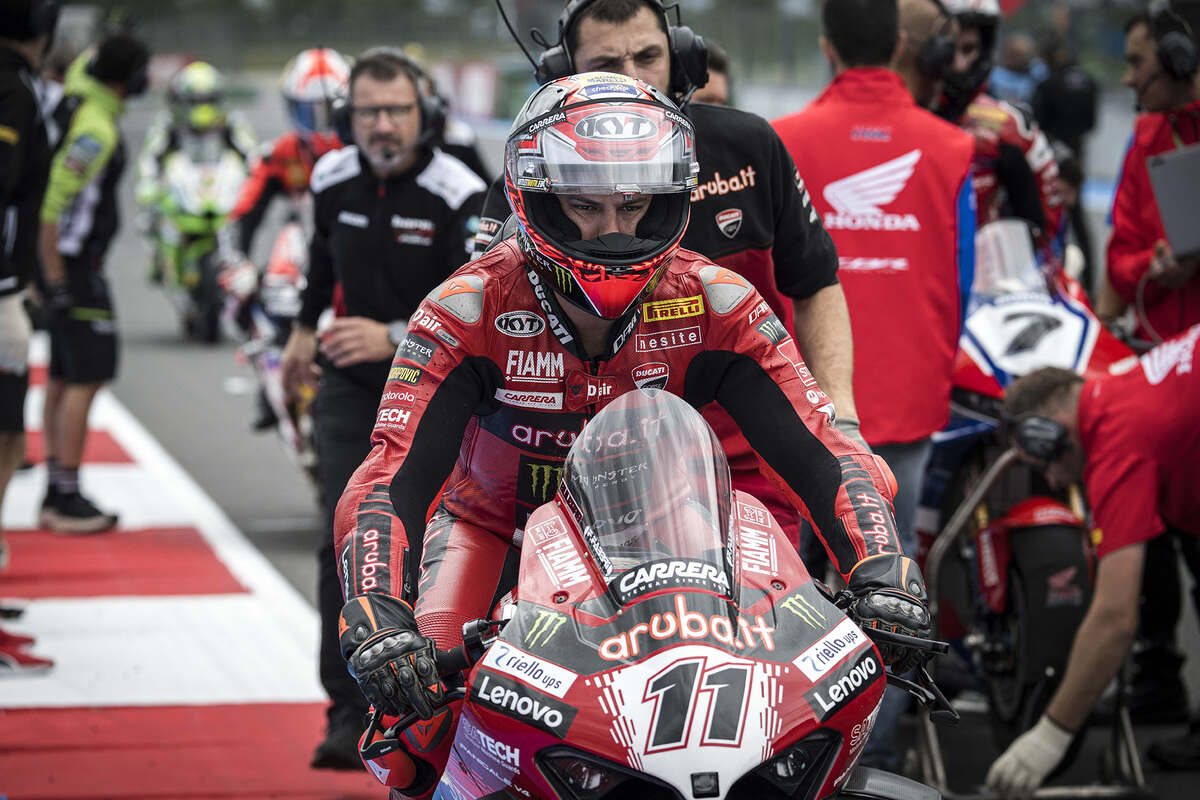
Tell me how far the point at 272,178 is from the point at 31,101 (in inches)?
102

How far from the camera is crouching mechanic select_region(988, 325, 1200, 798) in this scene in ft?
14.5

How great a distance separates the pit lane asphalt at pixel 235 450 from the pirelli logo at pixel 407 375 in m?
2.89

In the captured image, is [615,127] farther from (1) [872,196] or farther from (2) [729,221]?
(1) [872,196]

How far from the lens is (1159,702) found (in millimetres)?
5711

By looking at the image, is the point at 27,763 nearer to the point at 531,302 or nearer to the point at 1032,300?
the point at 531,302

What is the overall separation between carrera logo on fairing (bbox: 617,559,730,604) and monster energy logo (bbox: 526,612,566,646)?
0.11 meters

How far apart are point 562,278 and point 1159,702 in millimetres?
3664

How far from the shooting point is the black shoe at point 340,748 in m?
4.85

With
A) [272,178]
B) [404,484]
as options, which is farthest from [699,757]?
[272,178]

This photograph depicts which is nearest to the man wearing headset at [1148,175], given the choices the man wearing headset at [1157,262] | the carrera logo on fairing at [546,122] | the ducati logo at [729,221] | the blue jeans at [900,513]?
the man wearing headset at [1157,262]

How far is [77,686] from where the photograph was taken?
5.89m

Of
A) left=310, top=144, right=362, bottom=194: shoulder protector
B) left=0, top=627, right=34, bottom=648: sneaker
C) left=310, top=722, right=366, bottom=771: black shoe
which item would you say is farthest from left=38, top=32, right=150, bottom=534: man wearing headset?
left=310, top=722, right=366, bottom=771: black shoe

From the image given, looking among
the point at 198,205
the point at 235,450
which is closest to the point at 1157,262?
the point at 235,450

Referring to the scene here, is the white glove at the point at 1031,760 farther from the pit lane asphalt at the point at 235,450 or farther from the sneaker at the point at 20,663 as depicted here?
the sneaker at the point at 20,663
